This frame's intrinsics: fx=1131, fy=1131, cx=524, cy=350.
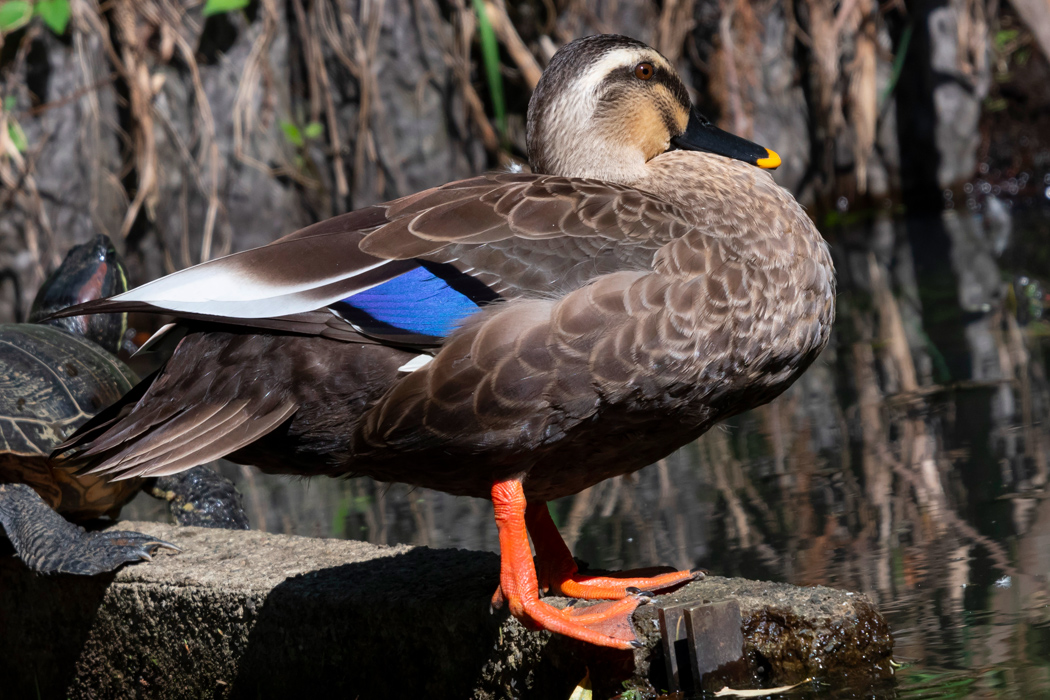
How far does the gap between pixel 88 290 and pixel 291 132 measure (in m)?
3.63

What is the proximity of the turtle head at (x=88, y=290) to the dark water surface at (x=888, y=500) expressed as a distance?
29.9 inches

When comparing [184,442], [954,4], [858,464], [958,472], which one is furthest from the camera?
[954,4]

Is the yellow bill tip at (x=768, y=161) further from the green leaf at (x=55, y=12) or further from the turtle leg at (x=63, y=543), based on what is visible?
the green leaf at (x=55, y=12)

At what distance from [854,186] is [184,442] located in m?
8.28

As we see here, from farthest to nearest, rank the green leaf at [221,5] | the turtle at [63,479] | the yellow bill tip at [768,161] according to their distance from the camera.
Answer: the green leaf at [221,5] → the turtle at [63,479] → the yellow bill tip at [768,161]

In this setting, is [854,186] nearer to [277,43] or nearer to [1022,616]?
[277,43]

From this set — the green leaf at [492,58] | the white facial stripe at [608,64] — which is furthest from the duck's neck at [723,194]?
the green leaf at [492,58]

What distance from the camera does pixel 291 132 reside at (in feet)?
25.8

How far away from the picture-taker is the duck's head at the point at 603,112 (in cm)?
267

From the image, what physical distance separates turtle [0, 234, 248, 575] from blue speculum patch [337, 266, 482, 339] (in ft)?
3.68

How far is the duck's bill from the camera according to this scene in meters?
2.79

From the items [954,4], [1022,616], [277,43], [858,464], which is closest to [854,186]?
[954,4]

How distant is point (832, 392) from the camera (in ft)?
15.7

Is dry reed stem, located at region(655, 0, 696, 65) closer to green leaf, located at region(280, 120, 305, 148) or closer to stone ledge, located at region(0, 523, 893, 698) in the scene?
green leaf, located at region(280, 120, 305, 148)
